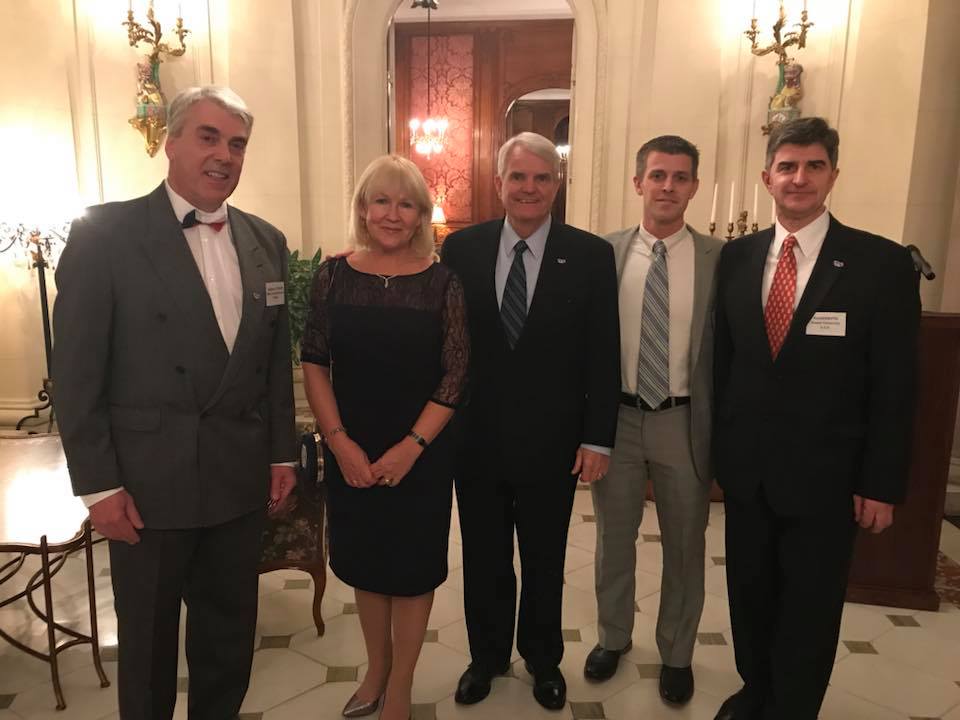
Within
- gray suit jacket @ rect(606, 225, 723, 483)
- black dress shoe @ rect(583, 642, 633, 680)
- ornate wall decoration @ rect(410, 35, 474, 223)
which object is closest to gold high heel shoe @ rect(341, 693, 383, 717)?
black dress shoe @ rect(583, 642, 633, 680)

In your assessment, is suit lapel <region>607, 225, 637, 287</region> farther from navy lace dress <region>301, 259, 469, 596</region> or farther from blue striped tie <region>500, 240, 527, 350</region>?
navy lace dress <region>301, 259, 469, 596</region>

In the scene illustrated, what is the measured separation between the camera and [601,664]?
2.62 meters

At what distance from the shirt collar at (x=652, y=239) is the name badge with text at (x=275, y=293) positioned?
121cm

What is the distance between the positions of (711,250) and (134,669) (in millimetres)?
2109

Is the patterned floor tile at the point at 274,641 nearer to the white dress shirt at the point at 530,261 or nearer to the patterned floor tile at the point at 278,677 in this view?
the patterned floor tile at the point at 278,677

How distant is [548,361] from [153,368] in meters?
1.10

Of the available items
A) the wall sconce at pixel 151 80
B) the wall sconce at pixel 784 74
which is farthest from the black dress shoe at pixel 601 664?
the wall sconce at pixel 151 80

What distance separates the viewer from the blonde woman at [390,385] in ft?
6.57

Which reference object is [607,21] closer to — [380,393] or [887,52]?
[887,52]

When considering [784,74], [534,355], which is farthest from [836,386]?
[784,74]

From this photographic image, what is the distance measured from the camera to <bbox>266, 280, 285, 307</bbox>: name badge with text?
1.92m

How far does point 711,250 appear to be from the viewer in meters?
2.35

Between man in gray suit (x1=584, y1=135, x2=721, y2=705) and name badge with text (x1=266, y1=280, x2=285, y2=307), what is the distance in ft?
3.67

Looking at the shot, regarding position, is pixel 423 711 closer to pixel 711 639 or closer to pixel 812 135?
pixel 711 639
